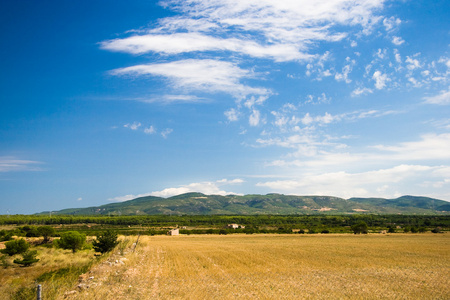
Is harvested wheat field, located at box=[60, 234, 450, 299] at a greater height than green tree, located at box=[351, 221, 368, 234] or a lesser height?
greater

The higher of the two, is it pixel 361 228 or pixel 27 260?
pixel 27 260

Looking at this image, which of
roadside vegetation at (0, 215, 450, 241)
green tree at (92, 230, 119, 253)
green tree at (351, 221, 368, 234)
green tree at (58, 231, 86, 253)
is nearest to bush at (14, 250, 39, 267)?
green tree at (92, 230, 119, 253)

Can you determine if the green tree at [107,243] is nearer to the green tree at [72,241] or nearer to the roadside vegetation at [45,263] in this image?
the roadside vegetation at [45,263]

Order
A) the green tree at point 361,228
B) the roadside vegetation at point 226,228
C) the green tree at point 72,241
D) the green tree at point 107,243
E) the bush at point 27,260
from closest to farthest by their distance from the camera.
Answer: the bush at point 27,260 → the green tree at point 107,243 → the green tree at point 72,241 → the green tree at point 361,228 → the roadside vegetation at point 226,228

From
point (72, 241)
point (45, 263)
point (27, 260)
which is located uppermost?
point (72, 241)

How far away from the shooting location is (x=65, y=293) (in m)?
15.4

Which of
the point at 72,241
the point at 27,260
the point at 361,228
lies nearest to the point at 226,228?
the point at 361,228

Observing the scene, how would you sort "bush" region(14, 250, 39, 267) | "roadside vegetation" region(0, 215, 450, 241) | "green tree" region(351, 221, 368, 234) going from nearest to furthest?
"bush" region(14, 250, 39, 267), "green tree" region(351, 221, 368, 234), "roadside vegetation" region(0, 215, 450, 241)

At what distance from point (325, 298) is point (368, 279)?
7258 mm

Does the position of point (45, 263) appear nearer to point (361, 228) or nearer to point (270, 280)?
point (270, 280)

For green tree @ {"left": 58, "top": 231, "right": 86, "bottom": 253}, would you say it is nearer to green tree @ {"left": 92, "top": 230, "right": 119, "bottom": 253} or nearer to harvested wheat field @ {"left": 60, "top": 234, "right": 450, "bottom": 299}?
green tree @ {"left": 92, "top": 230, "right": 119, "bottom": 253}

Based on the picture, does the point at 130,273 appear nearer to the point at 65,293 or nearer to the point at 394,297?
the point at 65,293

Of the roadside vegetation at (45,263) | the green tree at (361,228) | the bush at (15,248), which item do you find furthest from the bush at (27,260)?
the green tree at (361,228)

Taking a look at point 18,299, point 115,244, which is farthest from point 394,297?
point 115,244
